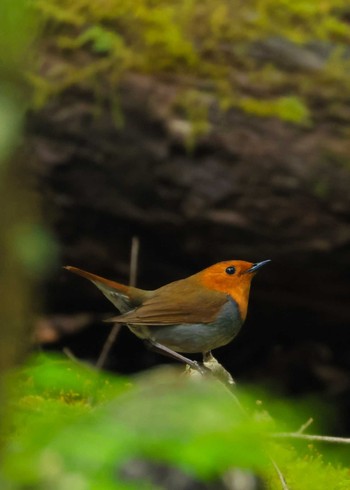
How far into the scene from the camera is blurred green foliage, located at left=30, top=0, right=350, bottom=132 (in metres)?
5.18

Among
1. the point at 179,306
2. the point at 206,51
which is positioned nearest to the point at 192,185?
the point at 206,51

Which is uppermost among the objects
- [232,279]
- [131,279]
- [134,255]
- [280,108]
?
[280,108]

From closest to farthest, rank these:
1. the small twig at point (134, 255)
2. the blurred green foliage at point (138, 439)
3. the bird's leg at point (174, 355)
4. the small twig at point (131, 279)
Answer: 1. the blurred green foliage at point (138, 439)
2. the bird's leg at point (174, 355)
3. the small twig at point (131, 279)
4. the small twig at point (134, 255)

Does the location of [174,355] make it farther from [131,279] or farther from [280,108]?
[280,108]

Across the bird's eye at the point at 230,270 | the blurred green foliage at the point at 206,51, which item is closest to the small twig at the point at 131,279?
the blurred green foliage at the point at 206,51

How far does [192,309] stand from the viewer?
384cm

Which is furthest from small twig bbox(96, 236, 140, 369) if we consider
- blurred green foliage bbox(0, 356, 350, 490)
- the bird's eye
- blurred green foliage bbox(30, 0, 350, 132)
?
blurred green foliage bbox(0, 356, 350, 490)

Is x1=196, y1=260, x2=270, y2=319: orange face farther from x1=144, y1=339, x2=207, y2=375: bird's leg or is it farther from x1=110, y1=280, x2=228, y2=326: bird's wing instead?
x1=144, y1=339, x2=207, y2=375: bird's leg

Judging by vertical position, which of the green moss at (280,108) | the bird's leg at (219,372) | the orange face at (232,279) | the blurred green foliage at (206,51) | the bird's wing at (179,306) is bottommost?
the bird's leg at (219,372)

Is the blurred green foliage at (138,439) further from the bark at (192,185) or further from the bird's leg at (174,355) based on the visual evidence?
the bark at (192,185)

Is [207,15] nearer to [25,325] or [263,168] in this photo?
[263,168]

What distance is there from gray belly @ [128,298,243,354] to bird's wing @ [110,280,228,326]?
0.09 feet

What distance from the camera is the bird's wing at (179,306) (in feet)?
12.0

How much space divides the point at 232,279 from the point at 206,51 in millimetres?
1826
